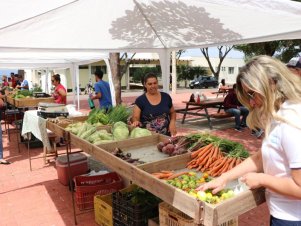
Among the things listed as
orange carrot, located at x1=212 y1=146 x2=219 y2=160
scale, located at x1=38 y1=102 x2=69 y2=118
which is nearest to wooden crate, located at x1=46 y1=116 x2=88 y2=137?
scale, located at x1=38 y1=102 x2=69 y2=118

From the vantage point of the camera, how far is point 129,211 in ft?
10.8

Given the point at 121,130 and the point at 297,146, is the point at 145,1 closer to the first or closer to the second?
the point at 121,130

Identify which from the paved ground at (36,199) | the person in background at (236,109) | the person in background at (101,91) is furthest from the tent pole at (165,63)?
the person in background at (236,109)

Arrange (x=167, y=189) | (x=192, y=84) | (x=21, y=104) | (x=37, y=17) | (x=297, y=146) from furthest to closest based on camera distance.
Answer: (x=192, y=84)
(x=21, y=104)
(x=37, y=17)
(x=167, y=189)
(x=297, y=146)

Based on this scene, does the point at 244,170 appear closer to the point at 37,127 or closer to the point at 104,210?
the point at 104,210

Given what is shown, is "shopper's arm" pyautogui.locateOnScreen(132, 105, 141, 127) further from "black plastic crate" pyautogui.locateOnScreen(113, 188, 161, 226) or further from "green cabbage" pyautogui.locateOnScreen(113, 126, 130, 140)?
"black plastic crate" pyautogui.locateOnScreen(113, 188, 161, 226)

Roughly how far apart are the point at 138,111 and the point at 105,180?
1.12 meters

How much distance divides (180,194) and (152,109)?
7.90ft

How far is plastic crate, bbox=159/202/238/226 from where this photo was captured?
2601 millimetres

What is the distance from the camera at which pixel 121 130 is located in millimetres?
3955

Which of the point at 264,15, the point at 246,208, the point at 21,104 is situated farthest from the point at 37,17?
the point at 21,104

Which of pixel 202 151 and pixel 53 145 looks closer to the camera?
pixel 202 151

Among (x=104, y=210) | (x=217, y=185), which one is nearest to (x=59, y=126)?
(x=104, y=210)

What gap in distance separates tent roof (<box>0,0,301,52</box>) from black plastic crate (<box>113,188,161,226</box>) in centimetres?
245
